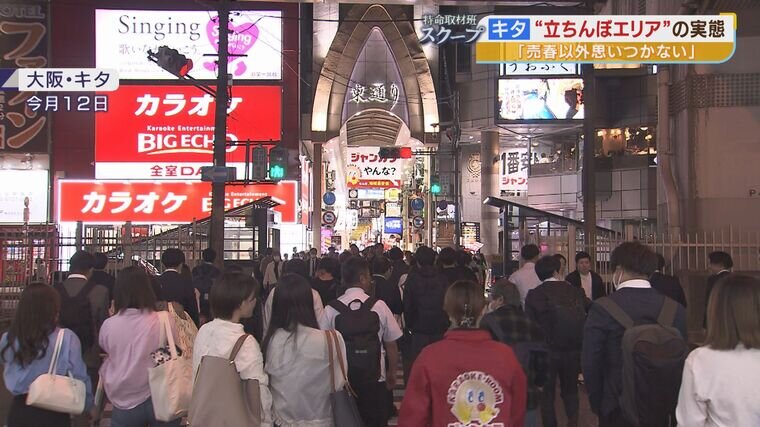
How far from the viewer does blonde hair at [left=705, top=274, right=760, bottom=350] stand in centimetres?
395

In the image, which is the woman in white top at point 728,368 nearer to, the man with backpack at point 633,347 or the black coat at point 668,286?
the man with backpack at point 633,347

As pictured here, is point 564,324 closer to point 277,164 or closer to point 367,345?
point 367,345

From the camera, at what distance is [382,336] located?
6.79 meters

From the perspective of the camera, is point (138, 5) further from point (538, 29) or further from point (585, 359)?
point (585, 359)

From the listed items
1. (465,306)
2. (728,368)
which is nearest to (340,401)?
(465,306)

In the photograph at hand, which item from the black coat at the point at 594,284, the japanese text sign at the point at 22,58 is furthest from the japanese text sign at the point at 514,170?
the black coat at the point at 594,284

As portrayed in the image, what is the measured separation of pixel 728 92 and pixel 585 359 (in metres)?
12.4

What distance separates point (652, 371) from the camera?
469cm

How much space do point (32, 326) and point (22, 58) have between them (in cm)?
2723

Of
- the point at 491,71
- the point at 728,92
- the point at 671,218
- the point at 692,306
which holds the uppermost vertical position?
the point at 491,71

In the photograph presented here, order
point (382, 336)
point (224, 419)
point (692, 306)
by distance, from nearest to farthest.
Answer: point (224, 419)
point (382, 336)
point (692, 306)

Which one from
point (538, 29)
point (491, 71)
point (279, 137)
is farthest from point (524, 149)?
point (538, 29)

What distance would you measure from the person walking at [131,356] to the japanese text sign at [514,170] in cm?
3506

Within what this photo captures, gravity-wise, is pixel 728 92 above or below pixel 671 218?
above
